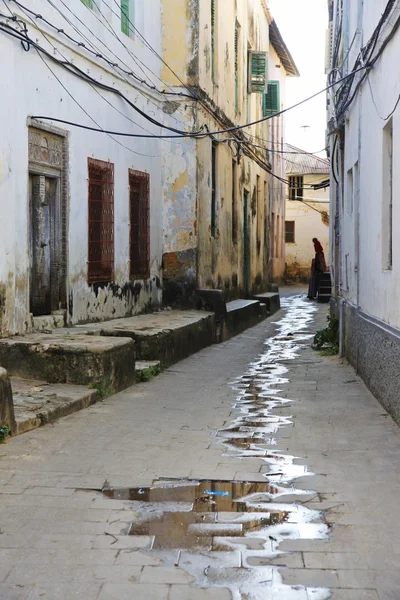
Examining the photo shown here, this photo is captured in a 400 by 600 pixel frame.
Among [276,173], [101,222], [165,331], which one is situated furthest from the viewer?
[276,173]

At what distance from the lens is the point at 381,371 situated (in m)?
7.73

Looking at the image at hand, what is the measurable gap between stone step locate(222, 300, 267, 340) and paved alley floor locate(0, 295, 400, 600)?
686 centimetres

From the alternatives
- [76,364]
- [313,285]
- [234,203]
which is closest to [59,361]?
[76,364]

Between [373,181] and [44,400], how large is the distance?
4.10 metres

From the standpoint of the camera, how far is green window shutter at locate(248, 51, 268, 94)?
66.6ft

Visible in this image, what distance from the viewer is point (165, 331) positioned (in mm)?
10688

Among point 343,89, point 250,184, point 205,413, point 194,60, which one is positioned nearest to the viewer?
point 205,413

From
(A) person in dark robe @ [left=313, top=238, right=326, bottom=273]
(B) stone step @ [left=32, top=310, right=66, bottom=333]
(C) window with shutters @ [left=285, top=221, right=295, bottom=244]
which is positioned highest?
(C) window with shutters @ [left=285, top=221, right=295, bottom=244]

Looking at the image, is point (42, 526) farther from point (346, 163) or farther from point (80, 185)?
point (346, 163)

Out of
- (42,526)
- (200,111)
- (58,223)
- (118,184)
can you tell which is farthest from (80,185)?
(42,526)

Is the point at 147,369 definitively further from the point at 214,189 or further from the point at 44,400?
the point at 214,189

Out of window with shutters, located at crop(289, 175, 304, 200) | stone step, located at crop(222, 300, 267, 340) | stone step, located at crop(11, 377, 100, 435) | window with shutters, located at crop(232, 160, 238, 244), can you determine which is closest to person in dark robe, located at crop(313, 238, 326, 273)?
stone step, located at crop(222, 300, 267, 340)

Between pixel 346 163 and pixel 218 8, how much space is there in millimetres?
5241

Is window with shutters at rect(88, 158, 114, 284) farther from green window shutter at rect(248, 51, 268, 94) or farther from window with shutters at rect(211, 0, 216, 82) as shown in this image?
green window shutter at rect(248, 51, 268, 94)
